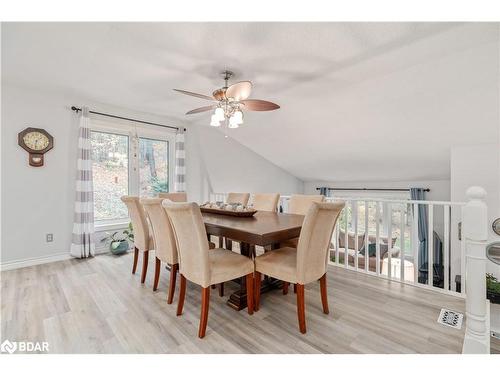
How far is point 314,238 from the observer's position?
5.89 ft

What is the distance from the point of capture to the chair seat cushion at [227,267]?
1.81 metres

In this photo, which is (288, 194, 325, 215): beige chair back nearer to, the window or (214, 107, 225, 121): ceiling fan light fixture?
(214, 107, 225, 121): ceiling fan light fixture

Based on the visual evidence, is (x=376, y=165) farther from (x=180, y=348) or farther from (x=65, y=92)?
(x=65, y=92)

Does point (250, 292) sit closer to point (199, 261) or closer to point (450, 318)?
point (199, 261)

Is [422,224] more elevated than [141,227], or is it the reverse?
[141,227]

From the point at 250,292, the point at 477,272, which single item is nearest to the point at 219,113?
the point at 250,292

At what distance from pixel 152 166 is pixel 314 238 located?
357 cm

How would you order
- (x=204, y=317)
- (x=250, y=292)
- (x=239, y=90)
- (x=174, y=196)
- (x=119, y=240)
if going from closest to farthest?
(x=204, y=317)
(x=250, y=292)
(x=239, y=90)
(x=174, y=196)
(x=119, y=240)

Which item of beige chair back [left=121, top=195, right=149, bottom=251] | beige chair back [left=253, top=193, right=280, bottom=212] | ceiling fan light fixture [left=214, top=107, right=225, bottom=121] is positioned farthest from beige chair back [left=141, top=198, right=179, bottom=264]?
beige chair back [left=253, top=193, right=280, bottom=212]

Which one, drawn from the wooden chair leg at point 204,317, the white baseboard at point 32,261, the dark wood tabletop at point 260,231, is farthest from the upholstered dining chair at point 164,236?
the white baseboard at point 32,261

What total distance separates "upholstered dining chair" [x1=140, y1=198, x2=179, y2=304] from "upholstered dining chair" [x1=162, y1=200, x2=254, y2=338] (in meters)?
0.25

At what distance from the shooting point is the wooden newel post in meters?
1.39
